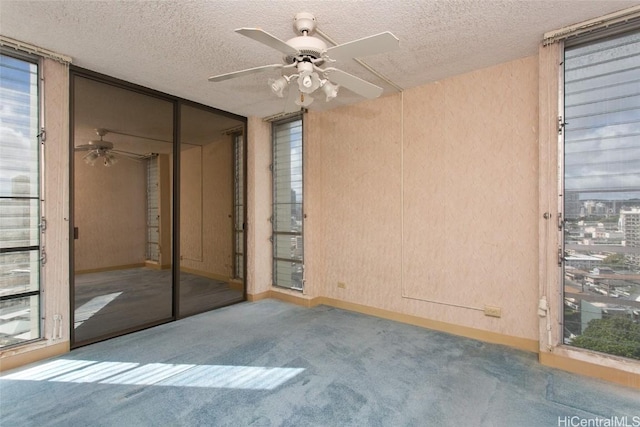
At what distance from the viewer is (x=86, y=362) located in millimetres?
2650

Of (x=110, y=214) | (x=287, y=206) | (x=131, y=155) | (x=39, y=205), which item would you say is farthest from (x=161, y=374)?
(x=131, y=155)

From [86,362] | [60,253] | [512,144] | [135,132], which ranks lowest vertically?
[86,362]

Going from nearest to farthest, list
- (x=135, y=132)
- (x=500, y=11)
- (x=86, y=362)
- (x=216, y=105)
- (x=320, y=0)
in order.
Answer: (x=320, y=0), (x=500, y=11), (x=86, y=362), (x=216, y=105), (x=135, y=132)

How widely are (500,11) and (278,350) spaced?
3.39 metres

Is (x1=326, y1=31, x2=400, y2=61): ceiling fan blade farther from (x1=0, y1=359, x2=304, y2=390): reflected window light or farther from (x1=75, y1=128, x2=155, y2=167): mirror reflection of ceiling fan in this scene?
(x1=75, y1=128, x2=155, y2=167): mirror reflection of ceiling fan

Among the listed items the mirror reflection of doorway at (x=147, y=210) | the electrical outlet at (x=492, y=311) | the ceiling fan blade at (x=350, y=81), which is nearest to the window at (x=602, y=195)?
the electrical outlet at (x=492, y=311)

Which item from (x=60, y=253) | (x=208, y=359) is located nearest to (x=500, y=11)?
(x=208, y=359)

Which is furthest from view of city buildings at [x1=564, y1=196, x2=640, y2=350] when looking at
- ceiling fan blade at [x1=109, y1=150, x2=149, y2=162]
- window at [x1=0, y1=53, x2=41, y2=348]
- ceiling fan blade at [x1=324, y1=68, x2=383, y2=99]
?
ceiling fan blade at [x1=109, y1=150, x2=149, y2=162]

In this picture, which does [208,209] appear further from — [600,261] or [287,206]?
[600,261]

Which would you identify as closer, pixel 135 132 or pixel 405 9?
pixel 405 9

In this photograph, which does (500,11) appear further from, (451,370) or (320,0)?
(451,370)

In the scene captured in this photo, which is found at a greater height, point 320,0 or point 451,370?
point 320,0

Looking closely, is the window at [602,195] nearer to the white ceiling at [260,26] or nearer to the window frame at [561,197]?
the window frame at [561,197]

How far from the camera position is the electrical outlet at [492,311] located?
299 centimetres
